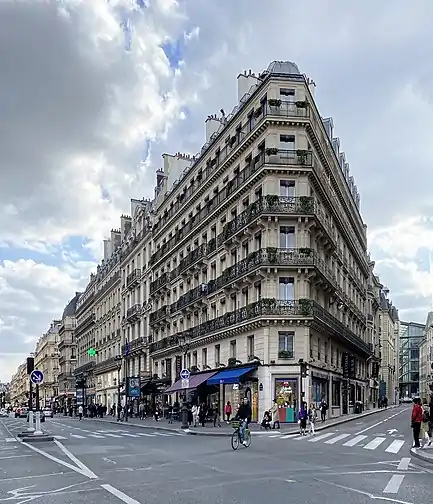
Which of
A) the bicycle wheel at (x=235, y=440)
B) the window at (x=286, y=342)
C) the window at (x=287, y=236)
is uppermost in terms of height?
the window at (x=287, y=236)

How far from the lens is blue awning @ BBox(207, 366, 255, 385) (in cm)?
4169

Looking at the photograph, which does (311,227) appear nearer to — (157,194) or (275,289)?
(275,289)

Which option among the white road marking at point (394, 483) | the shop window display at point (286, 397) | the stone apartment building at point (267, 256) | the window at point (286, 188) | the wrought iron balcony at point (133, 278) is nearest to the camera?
the white road marking at point (394, 483)

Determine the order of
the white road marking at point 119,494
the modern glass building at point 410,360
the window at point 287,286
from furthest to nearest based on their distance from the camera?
the modern glass building at point 410,360 → the window at point 287,286 → the white road marking at point 119,494

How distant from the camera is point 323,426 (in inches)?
1463

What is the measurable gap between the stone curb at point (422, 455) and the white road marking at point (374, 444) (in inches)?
125

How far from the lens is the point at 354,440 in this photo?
89.2 feet

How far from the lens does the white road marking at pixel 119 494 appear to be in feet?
36.1

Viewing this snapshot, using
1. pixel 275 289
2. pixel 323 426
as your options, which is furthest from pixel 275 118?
pixel 323 426

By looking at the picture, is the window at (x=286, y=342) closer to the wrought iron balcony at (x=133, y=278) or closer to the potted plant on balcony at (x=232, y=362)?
the potted plant on balcony at (x=232, y=362)

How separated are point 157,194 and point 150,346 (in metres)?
15.7

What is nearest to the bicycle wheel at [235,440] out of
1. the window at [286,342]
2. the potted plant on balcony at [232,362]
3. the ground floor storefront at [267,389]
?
the ground floor storefront at [267,389]

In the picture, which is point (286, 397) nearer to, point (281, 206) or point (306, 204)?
point (281, 206)

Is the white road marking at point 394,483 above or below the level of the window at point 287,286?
below
